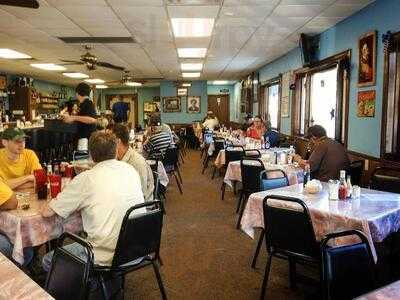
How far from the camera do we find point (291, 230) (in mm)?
2643

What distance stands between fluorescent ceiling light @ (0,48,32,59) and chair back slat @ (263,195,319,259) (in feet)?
25.4

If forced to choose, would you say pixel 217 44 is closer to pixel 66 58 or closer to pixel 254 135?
pixel 254 135

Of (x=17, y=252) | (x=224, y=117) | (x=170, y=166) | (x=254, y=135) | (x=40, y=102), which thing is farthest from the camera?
(x=224, y=117)

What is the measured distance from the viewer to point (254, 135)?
28.8 feet

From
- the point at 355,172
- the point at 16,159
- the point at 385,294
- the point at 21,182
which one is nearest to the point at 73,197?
the point at 21,182

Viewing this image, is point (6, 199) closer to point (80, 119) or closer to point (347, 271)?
point (347, 271)

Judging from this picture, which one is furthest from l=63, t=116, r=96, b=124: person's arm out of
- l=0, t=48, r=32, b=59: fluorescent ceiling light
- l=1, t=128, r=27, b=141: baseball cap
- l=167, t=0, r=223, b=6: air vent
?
l=0, t=48, r=32, b=59: fluorescent ceiling light

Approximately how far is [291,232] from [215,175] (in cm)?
609

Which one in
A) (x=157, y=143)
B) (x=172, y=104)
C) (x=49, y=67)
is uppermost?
(x=49, y=67)

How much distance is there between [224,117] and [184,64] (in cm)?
878

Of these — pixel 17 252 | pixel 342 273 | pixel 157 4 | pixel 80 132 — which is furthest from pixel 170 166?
pixel 342 273

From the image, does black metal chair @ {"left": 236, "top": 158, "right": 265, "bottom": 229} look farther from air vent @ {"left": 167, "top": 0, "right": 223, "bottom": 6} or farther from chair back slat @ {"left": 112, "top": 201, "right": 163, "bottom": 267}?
chair back slat @ {"left": 112, "top": 201, "right": 163, "bottom": 267}

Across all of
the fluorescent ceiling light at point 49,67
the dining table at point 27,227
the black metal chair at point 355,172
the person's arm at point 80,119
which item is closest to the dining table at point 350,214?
the black metal chair at point 355,172

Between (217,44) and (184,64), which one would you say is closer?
(217,44)
